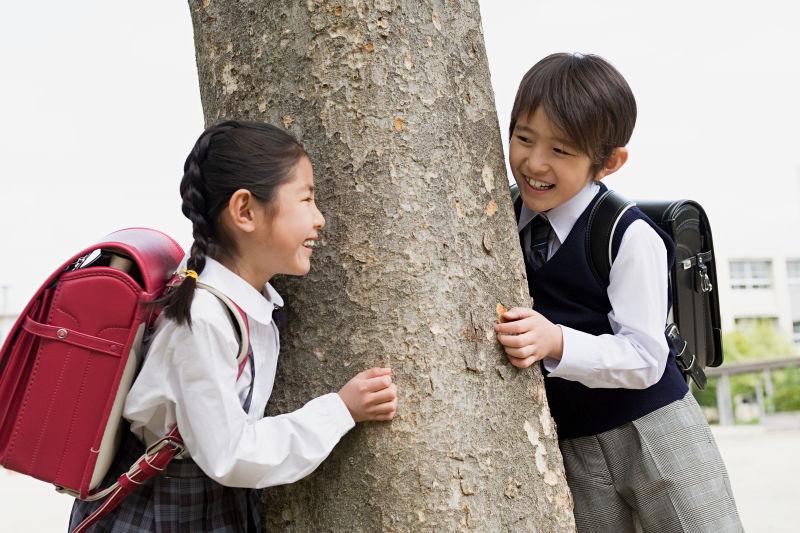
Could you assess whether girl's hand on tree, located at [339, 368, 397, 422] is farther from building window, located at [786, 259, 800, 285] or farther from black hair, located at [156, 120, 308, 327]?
building window, located at [786, 259, 800, 285]

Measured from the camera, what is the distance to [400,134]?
1.84 m

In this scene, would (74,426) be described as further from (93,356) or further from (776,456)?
(776,456)

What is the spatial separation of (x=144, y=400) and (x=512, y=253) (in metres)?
0.83

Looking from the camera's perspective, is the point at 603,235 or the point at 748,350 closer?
the point at 603,235

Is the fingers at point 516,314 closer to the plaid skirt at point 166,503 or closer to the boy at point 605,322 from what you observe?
the boy at point 605,322

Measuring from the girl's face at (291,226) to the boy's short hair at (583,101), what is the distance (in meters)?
0.68

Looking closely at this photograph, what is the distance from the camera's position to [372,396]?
1.73m

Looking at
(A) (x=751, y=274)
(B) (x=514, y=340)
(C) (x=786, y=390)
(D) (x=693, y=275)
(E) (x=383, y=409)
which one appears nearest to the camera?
(E) (x=383, y=409)

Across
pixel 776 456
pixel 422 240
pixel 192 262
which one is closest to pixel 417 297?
pixel 422 240

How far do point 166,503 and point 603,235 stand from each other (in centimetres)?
115

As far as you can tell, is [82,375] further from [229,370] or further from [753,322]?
[753,322]

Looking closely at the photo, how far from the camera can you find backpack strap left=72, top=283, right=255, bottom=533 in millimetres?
1712

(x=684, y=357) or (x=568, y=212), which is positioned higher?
(x=568, y=212)

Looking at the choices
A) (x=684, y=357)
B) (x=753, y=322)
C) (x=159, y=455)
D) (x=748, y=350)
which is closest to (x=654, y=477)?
(x=684, y=357)
